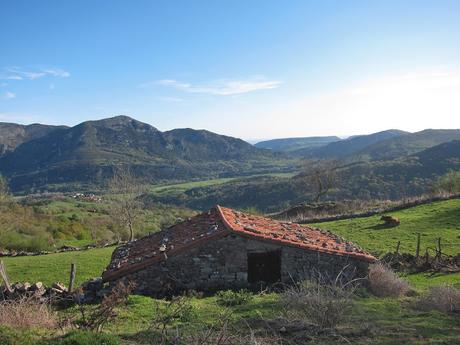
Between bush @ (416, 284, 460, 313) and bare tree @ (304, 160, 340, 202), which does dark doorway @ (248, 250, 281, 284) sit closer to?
bush @ (416, 284, 460, 313)

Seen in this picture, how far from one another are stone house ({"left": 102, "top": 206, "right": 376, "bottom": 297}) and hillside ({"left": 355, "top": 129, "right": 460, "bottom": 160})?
14389 centimetres

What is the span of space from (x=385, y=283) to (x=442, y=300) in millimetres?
2736

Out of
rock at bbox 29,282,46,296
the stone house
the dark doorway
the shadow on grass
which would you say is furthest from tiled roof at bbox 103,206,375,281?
the shadow on grass

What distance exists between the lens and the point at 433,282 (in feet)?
57.1

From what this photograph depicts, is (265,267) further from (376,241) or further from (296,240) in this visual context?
(376,241)

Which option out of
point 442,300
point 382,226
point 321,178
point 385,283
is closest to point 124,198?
point 382,226

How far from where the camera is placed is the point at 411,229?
28516 millimetres

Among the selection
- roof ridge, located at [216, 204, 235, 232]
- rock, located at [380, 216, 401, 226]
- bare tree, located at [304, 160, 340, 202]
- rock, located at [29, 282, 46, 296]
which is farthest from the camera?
bare tree, located at [304, 160, 340, 202]

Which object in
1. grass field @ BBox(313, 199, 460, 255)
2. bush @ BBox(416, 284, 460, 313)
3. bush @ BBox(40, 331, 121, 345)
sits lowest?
grass field @ BBox(313, 199, 460, 255)

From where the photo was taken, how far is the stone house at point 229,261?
14898mm

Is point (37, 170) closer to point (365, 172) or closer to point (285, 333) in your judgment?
point (365, 172)

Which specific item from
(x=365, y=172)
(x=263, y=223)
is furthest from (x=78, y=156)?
(x=263, y=223)

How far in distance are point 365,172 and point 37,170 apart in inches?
5240

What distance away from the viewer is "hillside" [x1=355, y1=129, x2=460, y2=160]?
157m
